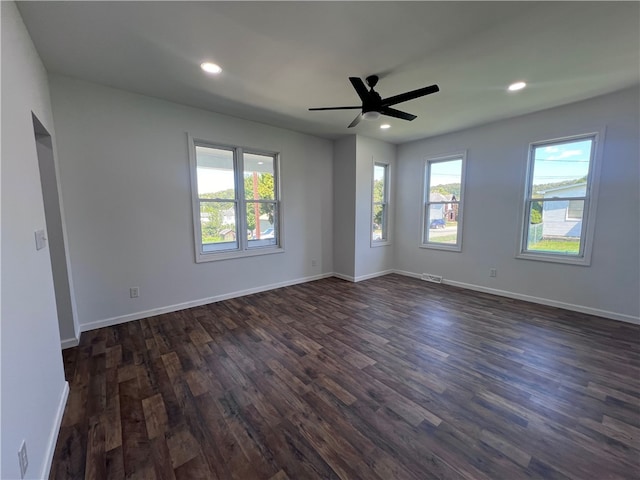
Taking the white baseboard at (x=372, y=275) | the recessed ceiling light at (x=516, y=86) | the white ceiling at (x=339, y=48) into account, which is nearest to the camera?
the white ceiling at (x=339, y=48)

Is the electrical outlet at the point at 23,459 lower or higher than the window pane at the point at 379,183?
lower

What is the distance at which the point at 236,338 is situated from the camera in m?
2.80

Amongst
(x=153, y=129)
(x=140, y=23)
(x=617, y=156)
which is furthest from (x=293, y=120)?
(x=617, y=156)

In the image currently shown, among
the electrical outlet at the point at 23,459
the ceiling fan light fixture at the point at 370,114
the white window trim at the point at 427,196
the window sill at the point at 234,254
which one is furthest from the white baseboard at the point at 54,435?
the white window trim at the point at 427,196

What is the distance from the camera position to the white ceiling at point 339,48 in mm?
1800

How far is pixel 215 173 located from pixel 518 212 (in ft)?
14.9

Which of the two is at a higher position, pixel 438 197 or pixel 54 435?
pixel 438 197

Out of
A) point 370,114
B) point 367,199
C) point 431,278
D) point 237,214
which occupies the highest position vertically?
point 370,114

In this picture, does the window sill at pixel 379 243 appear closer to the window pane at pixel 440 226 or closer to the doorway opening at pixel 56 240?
the window pane at pixel 440 226

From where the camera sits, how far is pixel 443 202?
4797 mm

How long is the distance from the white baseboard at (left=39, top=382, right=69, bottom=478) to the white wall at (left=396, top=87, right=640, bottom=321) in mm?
5081

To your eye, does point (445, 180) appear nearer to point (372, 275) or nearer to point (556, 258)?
point (556, 258)

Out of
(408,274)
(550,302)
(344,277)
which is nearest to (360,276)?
(344,277)

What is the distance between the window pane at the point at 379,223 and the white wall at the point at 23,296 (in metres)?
4.63
